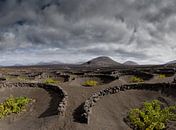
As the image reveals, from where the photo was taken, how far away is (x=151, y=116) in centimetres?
1977

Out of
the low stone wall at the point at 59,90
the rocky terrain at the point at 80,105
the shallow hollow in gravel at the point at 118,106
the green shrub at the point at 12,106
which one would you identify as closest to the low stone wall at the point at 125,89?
the rocky terrain at the point at 80,105

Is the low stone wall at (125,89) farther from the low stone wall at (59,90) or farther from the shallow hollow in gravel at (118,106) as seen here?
the low stone wall at (59,90)

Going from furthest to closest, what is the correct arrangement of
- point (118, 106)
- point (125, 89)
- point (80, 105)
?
point (125, 89) < point (118, 106) < point (80, 105)

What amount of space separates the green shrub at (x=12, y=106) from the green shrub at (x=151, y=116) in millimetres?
9409

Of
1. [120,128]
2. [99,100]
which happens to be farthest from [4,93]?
[120,128]

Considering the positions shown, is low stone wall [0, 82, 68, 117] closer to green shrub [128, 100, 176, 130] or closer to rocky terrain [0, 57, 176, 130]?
rocky terrain [0, 57, 176, 130]

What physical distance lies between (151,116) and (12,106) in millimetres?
11783

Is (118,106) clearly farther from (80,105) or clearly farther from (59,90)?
(59,90)

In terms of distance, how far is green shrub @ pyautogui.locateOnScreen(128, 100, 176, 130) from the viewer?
1853 centimetres

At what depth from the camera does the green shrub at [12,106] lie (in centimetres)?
2369

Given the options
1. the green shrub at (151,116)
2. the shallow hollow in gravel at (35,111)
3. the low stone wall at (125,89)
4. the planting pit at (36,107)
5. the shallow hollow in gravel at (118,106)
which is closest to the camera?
the green shrub at (151,116)

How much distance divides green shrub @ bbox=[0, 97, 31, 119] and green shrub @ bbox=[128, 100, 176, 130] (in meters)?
9.41

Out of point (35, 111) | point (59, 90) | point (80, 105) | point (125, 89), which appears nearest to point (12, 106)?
point (35, 111)

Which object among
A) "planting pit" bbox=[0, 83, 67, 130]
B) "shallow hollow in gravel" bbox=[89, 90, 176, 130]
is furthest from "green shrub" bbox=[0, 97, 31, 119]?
"shallow hollow in gravel" bbox=[89, 90, 176, 130]
